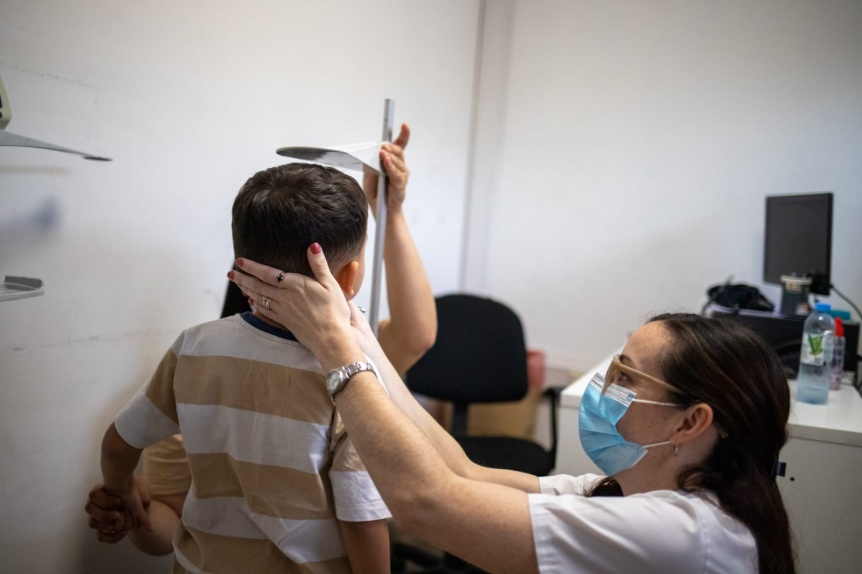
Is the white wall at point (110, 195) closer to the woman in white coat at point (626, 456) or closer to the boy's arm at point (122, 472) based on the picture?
the boy's arm at point (122, 472)

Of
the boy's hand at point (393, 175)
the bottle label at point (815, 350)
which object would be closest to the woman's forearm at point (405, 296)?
the boy's hand at point (393, 175)

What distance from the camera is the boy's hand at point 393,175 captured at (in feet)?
4.76

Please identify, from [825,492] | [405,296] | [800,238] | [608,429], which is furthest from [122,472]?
[800,238]

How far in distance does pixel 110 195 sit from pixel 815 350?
2.00 metres

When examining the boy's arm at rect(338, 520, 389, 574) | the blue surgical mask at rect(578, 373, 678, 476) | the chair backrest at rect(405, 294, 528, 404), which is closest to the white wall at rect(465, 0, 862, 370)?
the chair backrest at rect(405, 294, 528, 404)

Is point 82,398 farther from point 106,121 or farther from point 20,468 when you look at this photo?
point 106,121

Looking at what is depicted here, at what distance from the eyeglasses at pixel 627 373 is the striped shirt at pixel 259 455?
0.42 meters

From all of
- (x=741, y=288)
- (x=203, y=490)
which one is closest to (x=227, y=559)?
(x=203, y=490)

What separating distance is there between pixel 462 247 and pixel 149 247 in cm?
225

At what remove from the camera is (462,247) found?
3.55 metres

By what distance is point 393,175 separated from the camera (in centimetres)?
148

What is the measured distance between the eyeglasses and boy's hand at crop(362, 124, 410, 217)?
67 cm

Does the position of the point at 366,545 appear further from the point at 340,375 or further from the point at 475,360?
the point at 475,360

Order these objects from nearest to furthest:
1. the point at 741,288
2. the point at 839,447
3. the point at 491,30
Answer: the point at 839,447 → the point at 741,288 → the point at 491,30
